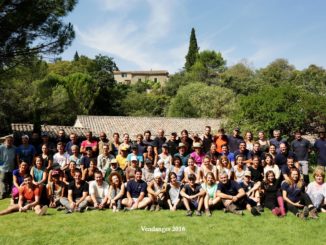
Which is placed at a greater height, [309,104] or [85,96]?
[85,96]

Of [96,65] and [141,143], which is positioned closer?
[141,143]

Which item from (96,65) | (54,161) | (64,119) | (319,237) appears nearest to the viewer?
(319,237)

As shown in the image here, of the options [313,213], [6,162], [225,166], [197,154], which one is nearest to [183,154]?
[197,154]

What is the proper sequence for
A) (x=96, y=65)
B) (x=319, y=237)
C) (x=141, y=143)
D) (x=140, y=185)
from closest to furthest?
(x=319, y=237) → (x=140, y=185) → (x=141, y=143) → (x=96, y=65)

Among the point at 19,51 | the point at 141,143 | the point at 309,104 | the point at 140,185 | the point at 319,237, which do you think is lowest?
the point at 319,237

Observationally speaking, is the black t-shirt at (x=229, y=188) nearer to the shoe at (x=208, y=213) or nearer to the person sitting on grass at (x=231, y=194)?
the person sitting on grass at (x=231, y=194)

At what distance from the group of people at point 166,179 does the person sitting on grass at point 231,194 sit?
1.0 inches

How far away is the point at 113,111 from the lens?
5547 centimetres

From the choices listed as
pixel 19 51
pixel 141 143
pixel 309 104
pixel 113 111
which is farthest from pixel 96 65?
pixel 141 143

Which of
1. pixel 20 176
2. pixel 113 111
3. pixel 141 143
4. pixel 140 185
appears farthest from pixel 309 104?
pixel 113 111

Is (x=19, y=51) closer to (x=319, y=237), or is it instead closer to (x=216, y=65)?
(x=319, y=237)

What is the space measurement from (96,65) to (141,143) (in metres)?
53.0

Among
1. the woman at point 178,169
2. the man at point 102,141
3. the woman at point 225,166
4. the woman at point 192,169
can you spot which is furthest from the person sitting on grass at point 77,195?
the woman at point 225,166

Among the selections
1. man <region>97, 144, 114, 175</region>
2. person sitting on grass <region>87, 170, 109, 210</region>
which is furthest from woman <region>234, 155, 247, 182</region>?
man <region>97, 144, 114, 175</region>
